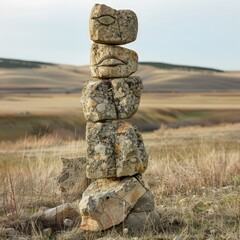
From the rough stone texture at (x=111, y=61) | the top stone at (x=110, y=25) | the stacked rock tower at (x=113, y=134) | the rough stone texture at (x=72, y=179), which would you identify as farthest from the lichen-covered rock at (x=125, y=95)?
the rough stone texture at (x=72, y=179)

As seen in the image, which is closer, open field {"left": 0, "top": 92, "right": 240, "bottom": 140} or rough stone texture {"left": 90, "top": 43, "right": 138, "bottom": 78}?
rough stone texture {"left": 90, "top": 43, "right": 138, "bottom": 78}

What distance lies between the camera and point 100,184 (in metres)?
8.02

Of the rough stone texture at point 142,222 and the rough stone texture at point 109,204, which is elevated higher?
the rough stone texture at point 109,204

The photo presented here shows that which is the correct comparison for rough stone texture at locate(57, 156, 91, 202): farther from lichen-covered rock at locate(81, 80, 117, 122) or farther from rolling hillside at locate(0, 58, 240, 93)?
rolling hillside at locate(0, 58, 240, 93)

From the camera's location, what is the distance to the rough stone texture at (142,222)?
25.3 ft

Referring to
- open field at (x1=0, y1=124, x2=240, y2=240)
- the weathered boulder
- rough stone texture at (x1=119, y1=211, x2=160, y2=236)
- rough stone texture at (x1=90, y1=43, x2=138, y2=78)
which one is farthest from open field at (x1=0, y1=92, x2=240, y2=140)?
rough stone texture at (x1=119, y1=211, x2=160, y2=236)

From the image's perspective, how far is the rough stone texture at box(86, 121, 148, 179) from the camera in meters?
7.70

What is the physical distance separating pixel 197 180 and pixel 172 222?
276 cm

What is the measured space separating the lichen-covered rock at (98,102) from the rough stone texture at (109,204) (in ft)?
3.25

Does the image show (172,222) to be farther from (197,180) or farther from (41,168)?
(41,168)

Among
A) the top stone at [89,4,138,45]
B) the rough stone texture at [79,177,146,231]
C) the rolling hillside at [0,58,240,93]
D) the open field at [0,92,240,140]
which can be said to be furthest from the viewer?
the rolling hillside at [0,58,240,93]

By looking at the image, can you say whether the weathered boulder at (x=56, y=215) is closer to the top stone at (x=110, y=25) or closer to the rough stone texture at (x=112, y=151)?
the rough stone texture at (x=112, y=151)

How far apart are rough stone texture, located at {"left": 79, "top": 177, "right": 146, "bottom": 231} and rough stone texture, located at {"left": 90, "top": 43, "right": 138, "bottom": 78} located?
1.56 metres

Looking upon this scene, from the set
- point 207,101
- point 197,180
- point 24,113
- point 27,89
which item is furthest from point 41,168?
point 27,89
